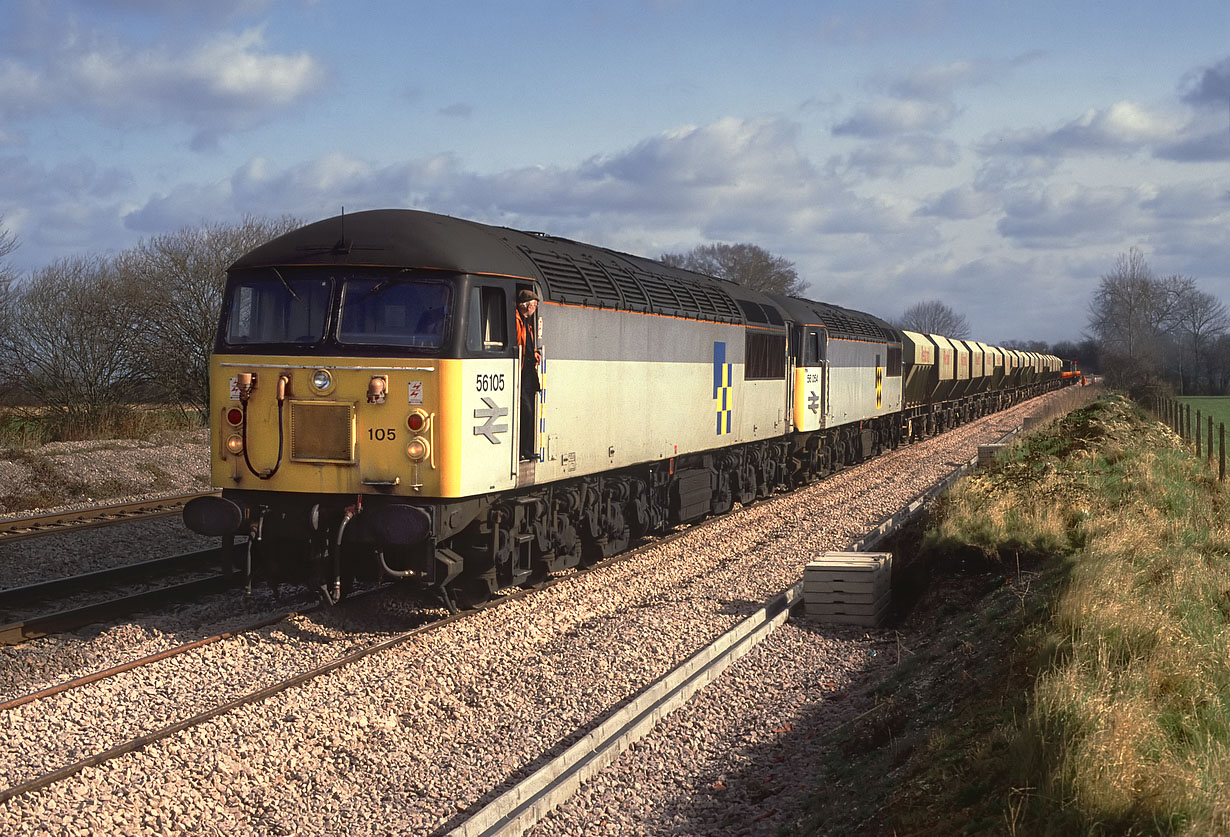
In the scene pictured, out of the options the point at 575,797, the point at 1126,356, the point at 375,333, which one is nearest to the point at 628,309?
the point at 375,333

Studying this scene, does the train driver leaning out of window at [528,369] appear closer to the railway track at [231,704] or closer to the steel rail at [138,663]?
the railway track at [231,704]

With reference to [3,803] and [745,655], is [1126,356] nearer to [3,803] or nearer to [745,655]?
[745,655]

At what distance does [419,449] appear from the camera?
33.2ft

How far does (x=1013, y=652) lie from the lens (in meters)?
8.09

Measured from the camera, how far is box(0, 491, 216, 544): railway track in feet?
52.5

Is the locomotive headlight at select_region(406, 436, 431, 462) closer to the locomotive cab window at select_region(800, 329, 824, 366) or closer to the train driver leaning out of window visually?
the train driver leaning out of window

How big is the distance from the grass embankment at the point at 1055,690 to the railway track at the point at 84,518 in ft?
37.8

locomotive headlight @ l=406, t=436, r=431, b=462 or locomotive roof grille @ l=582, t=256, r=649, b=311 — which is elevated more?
locomotive roof grille @ l=582, t=256, r=649, b=311

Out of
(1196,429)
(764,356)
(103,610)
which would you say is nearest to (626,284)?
(764,356)

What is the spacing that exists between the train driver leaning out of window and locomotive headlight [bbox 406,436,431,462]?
57.1 inches

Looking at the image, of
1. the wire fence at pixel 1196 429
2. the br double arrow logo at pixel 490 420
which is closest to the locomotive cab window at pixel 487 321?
the br double arrow logo at pixel 490 420

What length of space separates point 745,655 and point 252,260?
6091 mm

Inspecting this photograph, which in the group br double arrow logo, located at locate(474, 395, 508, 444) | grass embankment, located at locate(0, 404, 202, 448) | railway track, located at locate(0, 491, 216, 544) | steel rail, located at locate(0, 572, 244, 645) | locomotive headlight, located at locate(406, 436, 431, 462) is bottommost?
steel rail, located at locate(0, 572, 244, 645)

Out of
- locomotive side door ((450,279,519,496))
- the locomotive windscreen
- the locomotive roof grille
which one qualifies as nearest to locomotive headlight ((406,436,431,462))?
locomotive side door ((450,279,519,496))
